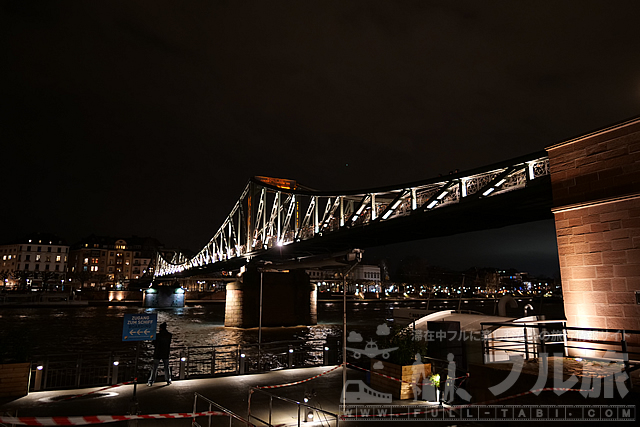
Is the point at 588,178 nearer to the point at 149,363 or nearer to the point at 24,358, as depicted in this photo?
the point at 24,358

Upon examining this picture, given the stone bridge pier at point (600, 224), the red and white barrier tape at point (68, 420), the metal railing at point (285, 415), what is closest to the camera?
the red and white barrier tape at point (68, 420)

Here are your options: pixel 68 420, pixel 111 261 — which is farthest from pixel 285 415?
pixel 111 261

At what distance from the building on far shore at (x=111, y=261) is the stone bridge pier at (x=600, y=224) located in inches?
6338

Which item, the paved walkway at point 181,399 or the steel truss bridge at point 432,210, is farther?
the steel truss bridge at point 432,210

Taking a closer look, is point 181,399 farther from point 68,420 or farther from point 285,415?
point 68,420

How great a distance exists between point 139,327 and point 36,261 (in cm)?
16638

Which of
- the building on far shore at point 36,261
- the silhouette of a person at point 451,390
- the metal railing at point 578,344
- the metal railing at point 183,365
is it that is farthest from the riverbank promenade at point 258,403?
the building on far shore at point 36,261

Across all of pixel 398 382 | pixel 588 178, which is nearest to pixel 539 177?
pixel 588 178

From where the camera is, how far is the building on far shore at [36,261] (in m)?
142

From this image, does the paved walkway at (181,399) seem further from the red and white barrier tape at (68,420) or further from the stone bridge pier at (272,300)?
the stone bridge pier at (272,300)

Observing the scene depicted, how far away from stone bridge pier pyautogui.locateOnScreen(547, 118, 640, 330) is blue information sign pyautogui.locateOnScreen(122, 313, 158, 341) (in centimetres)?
1035

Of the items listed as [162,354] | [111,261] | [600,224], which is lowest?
[162,354]

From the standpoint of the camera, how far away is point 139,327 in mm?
10977

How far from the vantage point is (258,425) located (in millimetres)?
8609
